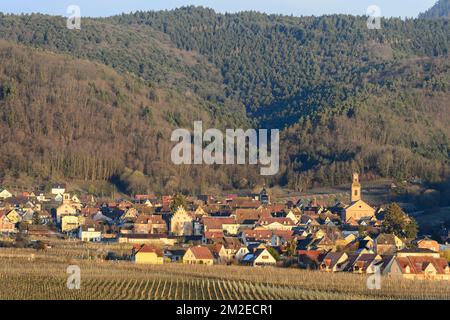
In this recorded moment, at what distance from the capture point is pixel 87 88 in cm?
13288

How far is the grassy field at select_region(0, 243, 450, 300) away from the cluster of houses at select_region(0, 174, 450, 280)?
2.96m

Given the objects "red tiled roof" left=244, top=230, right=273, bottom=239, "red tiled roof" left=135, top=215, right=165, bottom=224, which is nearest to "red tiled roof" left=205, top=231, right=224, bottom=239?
"red tiled roof" left=244, top=230, right=273, bottom=239

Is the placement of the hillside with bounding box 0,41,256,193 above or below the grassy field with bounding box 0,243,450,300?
above

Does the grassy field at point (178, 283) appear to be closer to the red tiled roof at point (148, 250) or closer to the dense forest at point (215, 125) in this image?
the red tiled roof at point (148, 250)

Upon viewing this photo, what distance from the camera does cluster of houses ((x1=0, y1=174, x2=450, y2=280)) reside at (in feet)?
180

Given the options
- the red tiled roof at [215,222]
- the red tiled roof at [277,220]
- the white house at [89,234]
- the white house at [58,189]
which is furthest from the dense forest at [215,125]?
the white house at [89,234]

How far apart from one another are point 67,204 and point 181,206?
27.7 ft

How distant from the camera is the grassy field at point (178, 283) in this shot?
1540 inches

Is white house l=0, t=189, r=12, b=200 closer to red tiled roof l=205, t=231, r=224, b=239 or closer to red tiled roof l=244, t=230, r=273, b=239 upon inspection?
red tiled roof l=205, t=231, r=224, b=239

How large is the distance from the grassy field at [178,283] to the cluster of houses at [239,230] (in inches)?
116

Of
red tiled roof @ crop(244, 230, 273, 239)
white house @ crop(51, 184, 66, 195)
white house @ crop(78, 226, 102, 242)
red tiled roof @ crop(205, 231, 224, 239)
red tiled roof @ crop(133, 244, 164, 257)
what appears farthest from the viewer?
white house @ crop(51, 184, 66, 195)

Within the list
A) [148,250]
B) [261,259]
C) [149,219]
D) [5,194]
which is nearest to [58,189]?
[5,194]

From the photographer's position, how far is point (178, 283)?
44.2 meters
